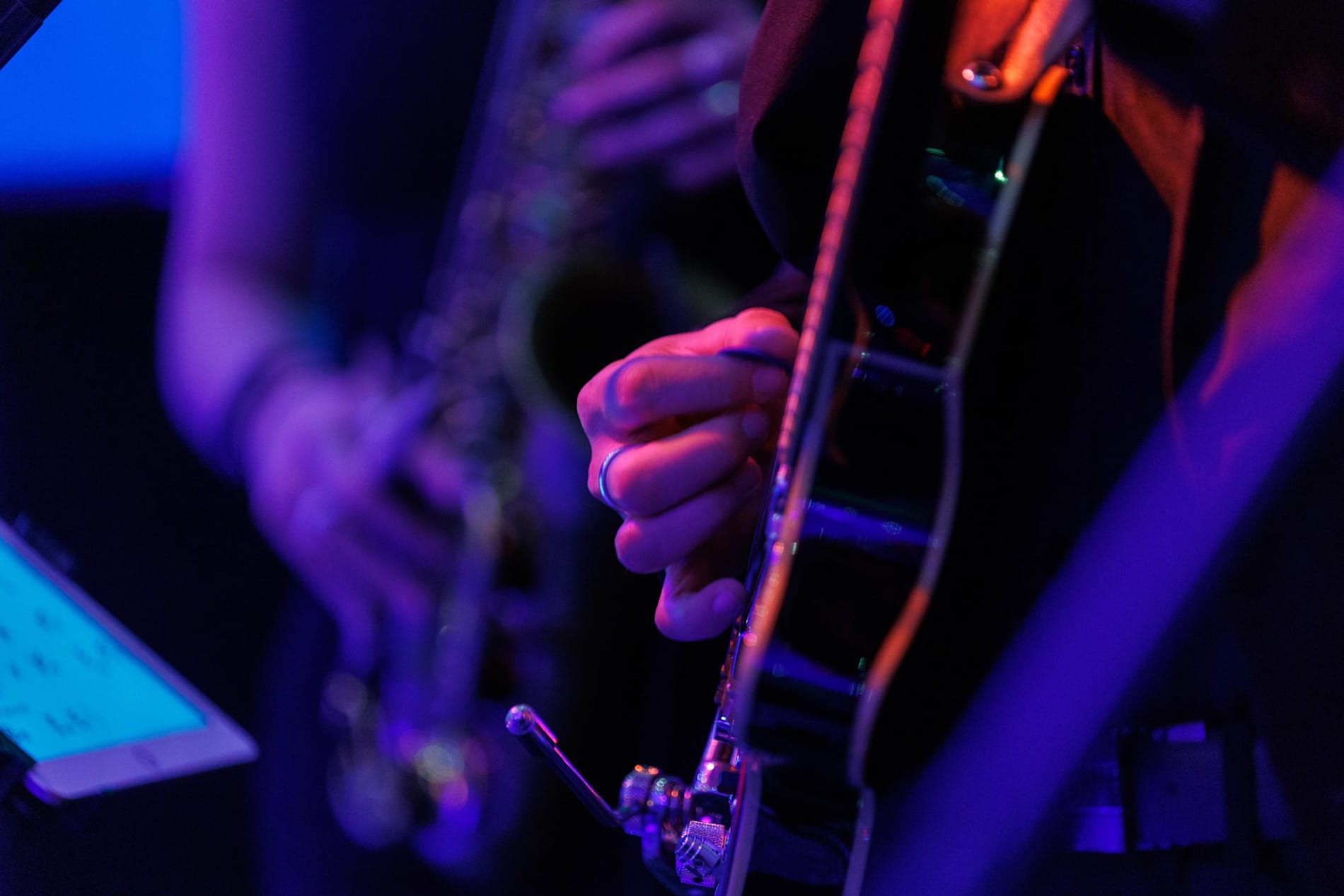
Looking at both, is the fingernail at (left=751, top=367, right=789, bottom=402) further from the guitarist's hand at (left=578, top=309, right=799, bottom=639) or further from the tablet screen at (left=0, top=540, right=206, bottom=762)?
the tablet screen at (left=0, top=540, right=206, bottom=762)

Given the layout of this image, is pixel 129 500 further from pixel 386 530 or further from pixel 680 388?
pixel 680 388

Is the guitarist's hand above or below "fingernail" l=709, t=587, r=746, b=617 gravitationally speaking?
above

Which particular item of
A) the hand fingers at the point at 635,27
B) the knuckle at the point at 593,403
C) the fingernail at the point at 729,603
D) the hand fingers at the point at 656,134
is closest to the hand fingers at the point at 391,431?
the hand fingers at the point at 656,134

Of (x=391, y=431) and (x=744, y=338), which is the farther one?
(x=391, y=431)

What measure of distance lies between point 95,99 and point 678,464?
40.7 inches

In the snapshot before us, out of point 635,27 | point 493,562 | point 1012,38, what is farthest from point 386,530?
point 1012,38

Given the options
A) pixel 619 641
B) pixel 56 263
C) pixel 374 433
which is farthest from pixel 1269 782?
pixel 56 263

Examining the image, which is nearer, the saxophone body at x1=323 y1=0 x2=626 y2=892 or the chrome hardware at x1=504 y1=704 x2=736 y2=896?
the chrome hardware at x1=504 y1=704 x2=736 y2=896

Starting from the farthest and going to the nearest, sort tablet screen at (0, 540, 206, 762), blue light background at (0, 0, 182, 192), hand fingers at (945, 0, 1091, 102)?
blue light background at (0, 0, 182, 192)
tablet screen at (0, 540, 206, 762)
hand fingers at (945, 0, 1091, 102)

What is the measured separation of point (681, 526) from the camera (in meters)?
0.52

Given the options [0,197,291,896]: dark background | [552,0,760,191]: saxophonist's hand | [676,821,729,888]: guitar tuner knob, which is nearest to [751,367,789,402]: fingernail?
[676,821,729,888]: guitar tuner knob

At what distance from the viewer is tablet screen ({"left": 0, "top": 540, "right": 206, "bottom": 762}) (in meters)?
0.67

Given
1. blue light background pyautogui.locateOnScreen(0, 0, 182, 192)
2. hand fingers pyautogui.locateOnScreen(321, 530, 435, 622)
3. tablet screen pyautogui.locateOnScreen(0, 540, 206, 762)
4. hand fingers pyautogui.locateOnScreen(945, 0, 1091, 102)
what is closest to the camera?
hand fingers pyautogui.locateOnScreen(945, 0, 1091, 102)

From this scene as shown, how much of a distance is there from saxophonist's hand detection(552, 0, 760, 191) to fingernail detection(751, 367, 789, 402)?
672mm
